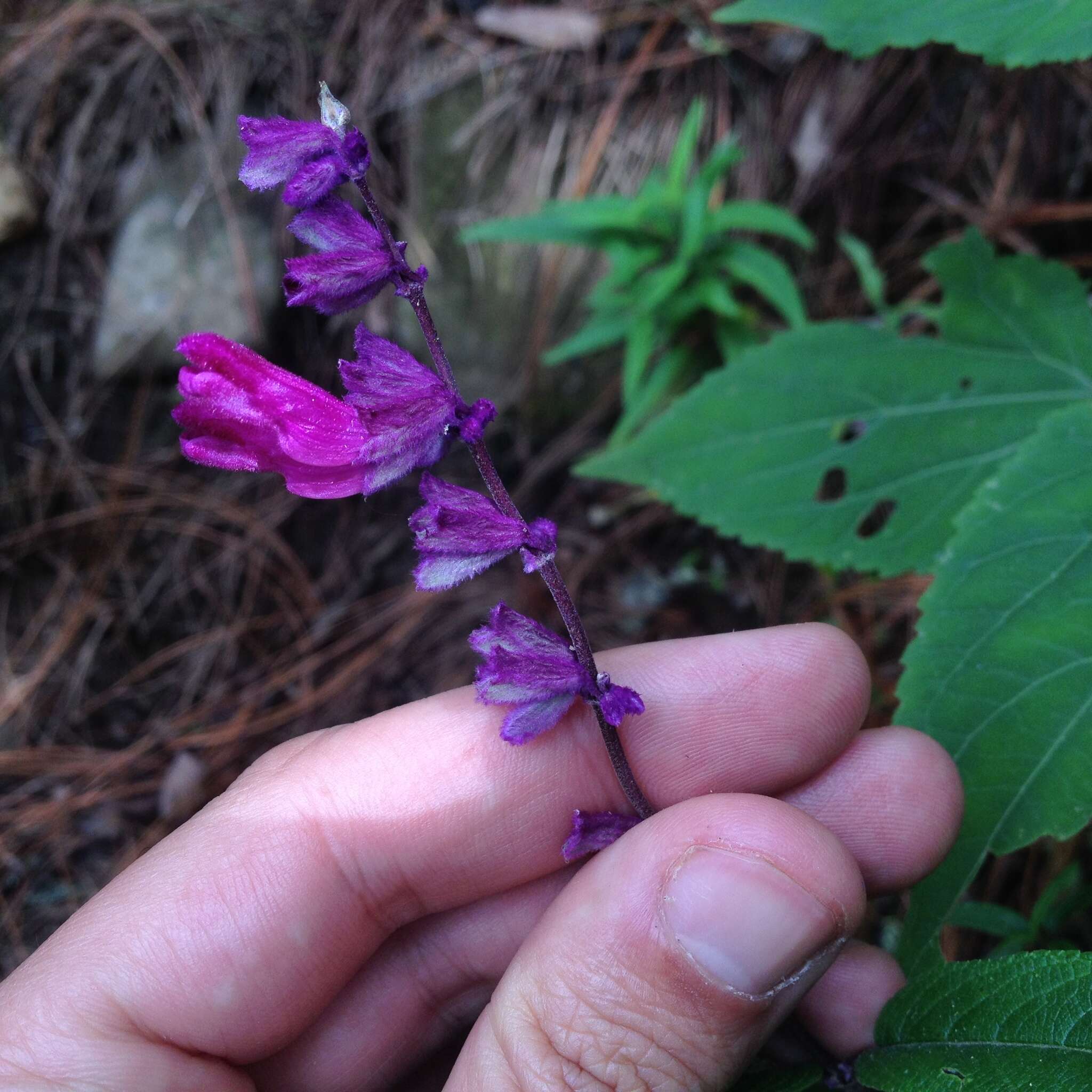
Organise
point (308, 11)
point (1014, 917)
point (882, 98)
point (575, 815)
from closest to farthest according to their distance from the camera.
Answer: point (575, 815) < point (1014, 917) < point (882, 98) < point (308, 11)

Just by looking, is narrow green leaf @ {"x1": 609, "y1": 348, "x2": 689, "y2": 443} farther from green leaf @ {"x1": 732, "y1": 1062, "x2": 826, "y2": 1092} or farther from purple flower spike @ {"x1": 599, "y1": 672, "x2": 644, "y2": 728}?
green leaf @ {"x1": 732, "y1": 1062, "x2": 826, "y2": 1092}

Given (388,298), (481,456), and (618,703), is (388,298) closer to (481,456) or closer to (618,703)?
(481,456)

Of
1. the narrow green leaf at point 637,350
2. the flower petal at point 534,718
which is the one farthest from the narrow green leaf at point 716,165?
the flower petal at point 534,718

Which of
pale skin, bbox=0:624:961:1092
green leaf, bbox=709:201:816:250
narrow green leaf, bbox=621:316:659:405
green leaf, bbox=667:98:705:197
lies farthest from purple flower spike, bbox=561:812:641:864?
green leaf, bbox=667:98:705:197

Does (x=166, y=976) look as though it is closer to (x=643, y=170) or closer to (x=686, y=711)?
(x=686, y=711)

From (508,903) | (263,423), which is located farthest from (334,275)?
(508,903)

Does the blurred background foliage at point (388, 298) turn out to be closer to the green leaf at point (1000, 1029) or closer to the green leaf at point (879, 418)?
the green leaf at point (879, 418)

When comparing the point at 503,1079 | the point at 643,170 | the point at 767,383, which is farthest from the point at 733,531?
the point at 643,170
